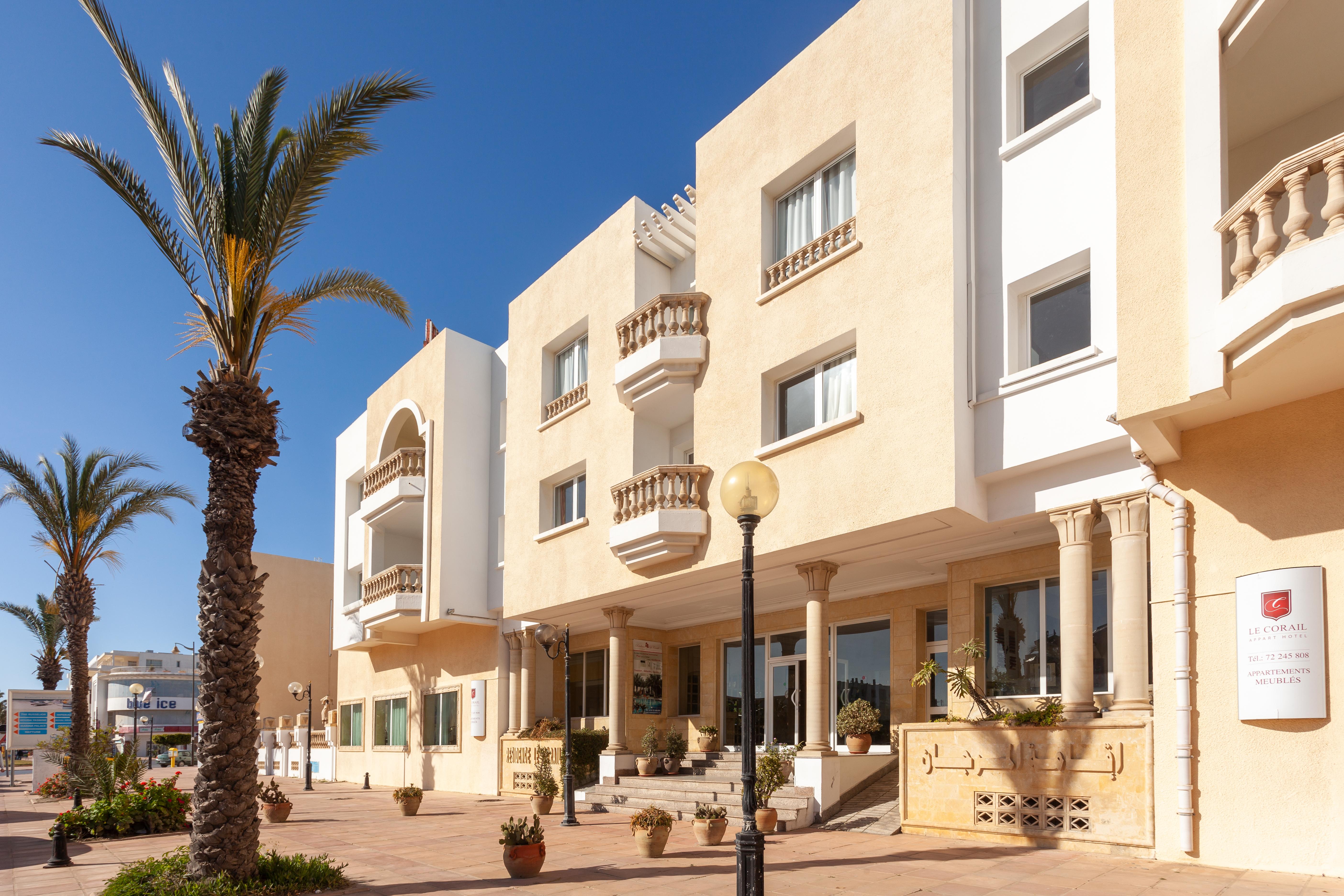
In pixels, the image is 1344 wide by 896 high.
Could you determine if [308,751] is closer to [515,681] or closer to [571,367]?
[515,681]

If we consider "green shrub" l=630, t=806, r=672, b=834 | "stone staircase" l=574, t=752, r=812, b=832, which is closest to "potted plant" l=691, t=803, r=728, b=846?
"green shrub" l=630, t=806, r=672, b=834

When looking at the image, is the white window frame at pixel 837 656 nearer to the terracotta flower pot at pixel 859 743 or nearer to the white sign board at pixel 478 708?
the terracotta flower pot at pixel 859 743

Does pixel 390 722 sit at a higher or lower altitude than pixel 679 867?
lower

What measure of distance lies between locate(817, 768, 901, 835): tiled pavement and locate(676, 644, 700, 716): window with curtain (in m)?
7.90

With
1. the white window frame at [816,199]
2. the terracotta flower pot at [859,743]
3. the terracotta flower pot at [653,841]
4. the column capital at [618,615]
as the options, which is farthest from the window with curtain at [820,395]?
the column capital at [618,615]

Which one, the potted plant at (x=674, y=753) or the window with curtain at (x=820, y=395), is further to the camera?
the potted plant at (x=674, y=753)

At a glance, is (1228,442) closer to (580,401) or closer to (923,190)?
(923,190)

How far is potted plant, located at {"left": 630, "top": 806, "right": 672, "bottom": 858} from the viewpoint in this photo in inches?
518

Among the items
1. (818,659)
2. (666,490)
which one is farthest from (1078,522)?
(666,490)

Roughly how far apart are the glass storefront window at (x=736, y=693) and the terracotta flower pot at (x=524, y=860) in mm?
10775

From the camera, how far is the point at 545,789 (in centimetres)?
2036

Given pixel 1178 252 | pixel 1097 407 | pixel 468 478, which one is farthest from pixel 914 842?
pixel 468 478

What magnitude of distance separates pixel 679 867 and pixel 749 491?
6.39 metres

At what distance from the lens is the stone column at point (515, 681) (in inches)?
1007
